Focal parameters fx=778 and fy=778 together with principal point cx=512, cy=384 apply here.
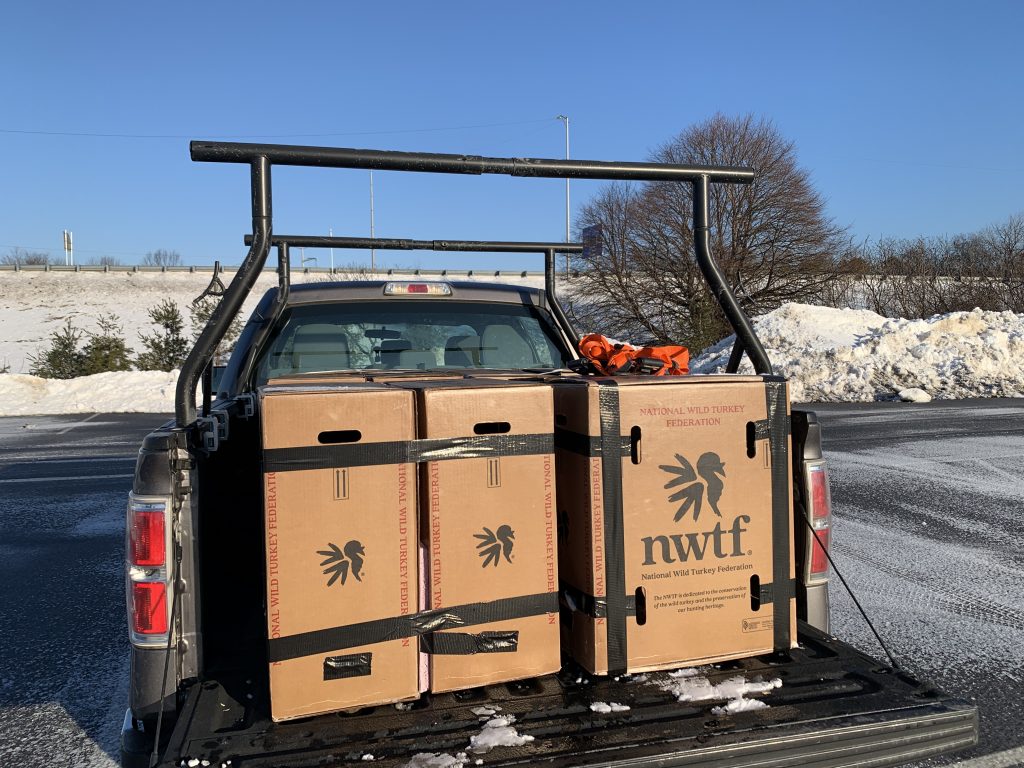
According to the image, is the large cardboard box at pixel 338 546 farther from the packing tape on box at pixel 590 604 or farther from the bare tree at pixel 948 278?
the bare tree at pixel 948 278

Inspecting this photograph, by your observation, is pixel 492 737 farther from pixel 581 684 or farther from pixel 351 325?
pixel 351 325

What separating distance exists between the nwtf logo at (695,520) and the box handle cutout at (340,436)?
91 cm

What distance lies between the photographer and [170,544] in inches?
89.0

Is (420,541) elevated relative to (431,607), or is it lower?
elevated

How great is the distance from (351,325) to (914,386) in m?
17.7

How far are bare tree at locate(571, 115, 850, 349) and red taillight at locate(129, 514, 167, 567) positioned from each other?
29245mm

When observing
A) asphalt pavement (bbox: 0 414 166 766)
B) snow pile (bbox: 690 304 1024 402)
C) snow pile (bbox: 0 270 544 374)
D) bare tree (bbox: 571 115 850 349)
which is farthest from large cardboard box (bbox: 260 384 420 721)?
snow pile (bbox: 0 270 544 374)

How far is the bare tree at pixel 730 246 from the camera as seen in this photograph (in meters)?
31.0

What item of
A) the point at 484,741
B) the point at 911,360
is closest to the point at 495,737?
the point at 484,741

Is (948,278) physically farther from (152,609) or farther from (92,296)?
(92,296)

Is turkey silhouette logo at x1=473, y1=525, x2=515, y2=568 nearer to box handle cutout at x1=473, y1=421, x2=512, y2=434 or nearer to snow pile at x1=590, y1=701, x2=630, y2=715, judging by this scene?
box handle cutout at x1=473, y1=421, x2=512, y2=434

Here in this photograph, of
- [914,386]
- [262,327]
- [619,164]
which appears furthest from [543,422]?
[914,386]

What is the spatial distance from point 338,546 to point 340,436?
297 millimetres

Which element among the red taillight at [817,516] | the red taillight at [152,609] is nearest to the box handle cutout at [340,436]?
the red taillight at [152,609]
